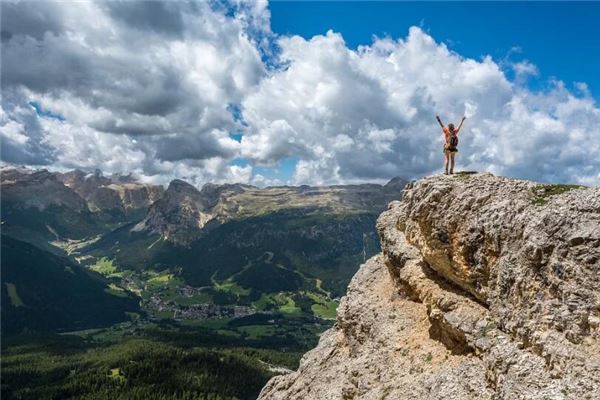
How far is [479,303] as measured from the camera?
110 ft

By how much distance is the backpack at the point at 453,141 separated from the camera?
4088cm

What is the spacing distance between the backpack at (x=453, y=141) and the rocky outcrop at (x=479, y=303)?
3256 mm

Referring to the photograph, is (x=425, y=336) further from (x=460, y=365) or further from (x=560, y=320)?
(x=560, y=320)

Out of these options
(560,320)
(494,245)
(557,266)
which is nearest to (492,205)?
(494,245)

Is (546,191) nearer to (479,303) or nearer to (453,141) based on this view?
(479,303)

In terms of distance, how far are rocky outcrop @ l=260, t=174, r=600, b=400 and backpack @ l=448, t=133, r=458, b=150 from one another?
3.26m

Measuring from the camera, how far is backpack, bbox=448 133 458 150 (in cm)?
4088

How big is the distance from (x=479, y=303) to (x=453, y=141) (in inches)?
589

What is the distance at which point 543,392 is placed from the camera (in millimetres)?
23250

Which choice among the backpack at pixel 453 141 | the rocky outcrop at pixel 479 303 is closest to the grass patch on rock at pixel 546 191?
the rocky outcrop at pixel 479 303

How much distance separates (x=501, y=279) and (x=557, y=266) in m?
4.40

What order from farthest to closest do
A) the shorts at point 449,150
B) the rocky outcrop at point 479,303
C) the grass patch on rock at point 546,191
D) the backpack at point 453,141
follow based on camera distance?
1. the shorts at point 449,150
2. the backpack at point 453,141
3. the grass patch on rock at point 546,191
4. the rocky outcrop at point 479,303

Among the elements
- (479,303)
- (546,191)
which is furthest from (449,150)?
(479,303)

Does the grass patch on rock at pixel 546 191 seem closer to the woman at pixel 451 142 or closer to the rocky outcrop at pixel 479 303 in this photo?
the rocky outcrop at pixel 479 303
